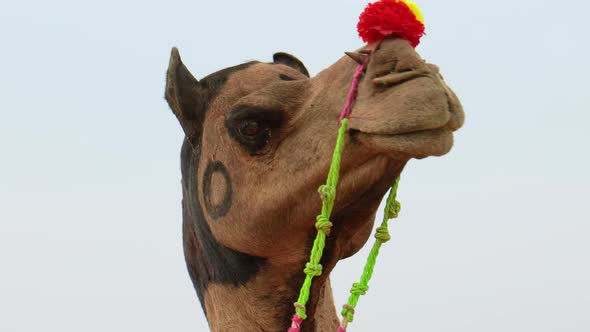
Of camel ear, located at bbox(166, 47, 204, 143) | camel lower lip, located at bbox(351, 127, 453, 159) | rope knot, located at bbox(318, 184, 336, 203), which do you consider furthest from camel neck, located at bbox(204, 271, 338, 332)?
camel lower lip, located at bbox(351, 127, 453, 159)

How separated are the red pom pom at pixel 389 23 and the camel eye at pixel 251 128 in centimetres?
50

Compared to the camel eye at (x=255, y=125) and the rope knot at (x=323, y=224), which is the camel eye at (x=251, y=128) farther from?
the rope knot at (x=323, y=224)

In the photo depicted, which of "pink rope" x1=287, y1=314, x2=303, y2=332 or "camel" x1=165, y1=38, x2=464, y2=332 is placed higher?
"camel" x1=165, y1=38, x2=464, y2=332

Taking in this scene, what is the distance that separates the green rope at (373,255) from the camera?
2650 millimetres

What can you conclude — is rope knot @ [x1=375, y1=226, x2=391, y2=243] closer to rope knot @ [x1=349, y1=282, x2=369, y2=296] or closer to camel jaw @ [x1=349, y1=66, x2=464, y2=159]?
rope knot @ [x1=349, y1=282, x2=369, y2=296]

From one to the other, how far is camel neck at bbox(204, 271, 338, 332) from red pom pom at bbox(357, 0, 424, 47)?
0.94m

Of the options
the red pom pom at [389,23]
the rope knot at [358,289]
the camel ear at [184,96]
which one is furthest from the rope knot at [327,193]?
the camel ear at [184,96]

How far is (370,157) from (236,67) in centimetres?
92

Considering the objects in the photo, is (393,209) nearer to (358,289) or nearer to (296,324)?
(358,289)

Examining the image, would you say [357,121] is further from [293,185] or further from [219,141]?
[219,141]

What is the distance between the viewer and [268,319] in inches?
119

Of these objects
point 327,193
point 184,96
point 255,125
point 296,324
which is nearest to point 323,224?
point 327,193

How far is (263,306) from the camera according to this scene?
301 centimetres

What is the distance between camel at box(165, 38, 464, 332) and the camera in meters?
2.36
